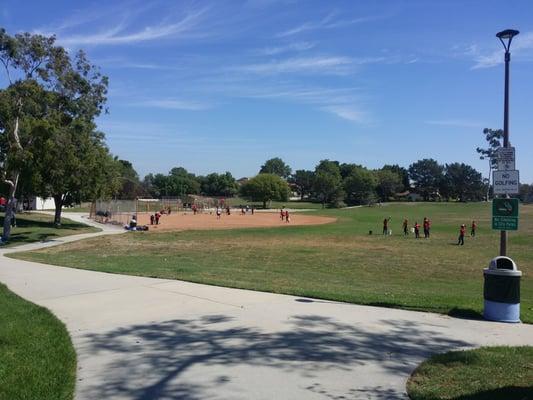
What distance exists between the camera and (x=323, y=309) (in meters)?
9.56

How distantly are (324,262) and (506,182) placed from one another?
16.4m

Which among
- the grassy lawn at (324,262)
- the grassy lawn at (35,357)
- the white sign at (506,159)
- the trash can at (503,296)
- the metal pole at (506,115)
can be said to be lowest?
the grassy lawn at (324,262)

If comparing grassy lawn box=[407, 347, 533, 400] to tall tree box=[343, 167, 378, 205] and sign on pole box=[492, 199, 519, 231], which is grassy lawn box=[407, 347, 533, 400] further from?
tall tree box=[343, 167, 378, 205]

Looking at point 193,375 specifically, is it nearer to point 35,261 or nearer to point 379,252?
point 35,261

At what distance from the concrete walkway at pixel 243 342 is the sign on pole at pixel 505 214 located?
1842mm

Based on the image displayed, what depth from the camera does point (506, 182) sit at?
32.1ft

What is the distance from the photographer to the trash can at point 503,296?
8.99 metres

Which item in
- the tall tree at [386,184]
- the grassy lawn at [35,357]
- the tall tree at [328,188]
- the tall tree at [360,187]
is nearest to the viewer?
the grassy lawn at [35,357]

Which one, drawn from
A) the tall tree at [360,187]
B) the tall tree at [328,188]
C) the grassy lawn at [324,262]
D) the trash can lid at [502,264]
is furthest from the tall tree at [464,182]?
the trash can lid at [502,264]

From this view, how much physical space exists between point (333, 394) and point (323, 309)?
430 cm

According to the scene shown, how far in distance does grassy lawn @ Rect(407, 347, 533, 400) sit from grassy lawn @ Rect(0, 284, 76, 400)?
3.47 meters

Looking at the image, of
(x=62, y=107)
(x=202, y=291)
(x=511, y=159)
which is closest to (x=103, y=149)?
(x=62, y=107)

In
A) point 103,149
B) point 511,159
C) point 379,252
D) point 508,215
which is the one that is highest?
point 103,149

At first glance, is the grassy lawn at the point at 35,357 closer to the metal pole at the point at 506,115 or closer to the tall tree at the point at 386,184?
the metal pole at the point at 506,115
